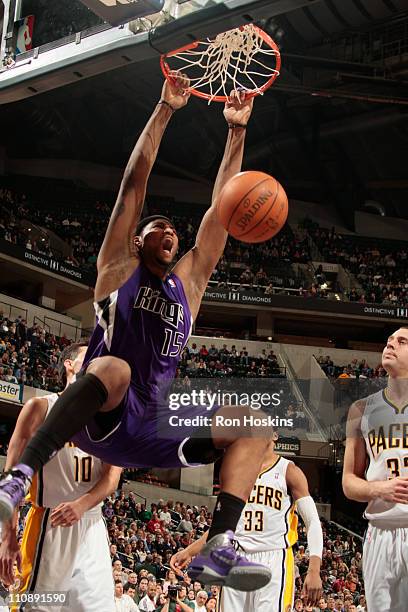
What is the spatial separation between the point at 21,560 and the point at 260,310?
23547 mm

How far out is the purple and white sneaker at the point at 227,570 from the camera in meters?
3.45

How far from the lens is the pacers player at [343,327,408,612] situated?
4531 mm

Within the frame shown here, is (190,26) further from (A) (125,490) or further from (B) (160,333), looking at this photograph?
(A) (125,490)

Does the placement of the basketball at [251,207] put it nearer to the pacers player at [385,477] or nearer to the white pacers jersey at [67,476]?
the pacers player at [385,477]

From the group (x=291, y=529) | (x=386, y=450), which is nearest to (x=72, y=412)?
(x=386, y=450)

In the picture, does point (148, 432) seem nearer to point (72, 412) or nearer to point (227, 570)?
point (72, 412)

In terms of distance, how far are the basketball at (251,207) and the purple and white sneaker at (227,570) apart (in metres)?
1.79

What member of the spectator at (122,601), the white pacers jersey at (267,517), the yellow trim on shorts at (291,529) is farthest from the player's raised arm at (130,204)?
the spectator at (122,601)

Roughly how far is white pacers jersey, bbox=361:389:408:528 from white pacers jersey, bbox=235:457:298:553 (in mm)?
2014

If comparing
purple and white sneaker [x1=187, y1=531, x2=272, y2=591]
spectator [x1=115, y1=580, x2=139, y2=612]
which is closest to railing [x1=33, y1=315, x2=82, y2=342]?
spectator [x1=115, y1=580, x2=139, y2=612]

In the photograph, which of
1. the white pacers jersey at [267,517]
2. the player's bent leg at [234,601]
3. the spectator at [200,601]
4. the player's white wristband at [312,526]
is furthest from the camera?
the spectator at [200,601]

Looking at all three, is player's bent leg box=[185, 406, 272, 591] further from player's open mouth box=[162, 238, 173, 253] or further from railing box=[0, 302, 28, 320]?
railing box=[0, 302, 28, 320]

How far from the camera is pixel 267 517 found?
6816 millimetres

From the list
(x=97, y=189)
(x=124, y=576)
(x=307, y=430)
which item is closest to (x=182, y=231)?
(x=97, y=189)
